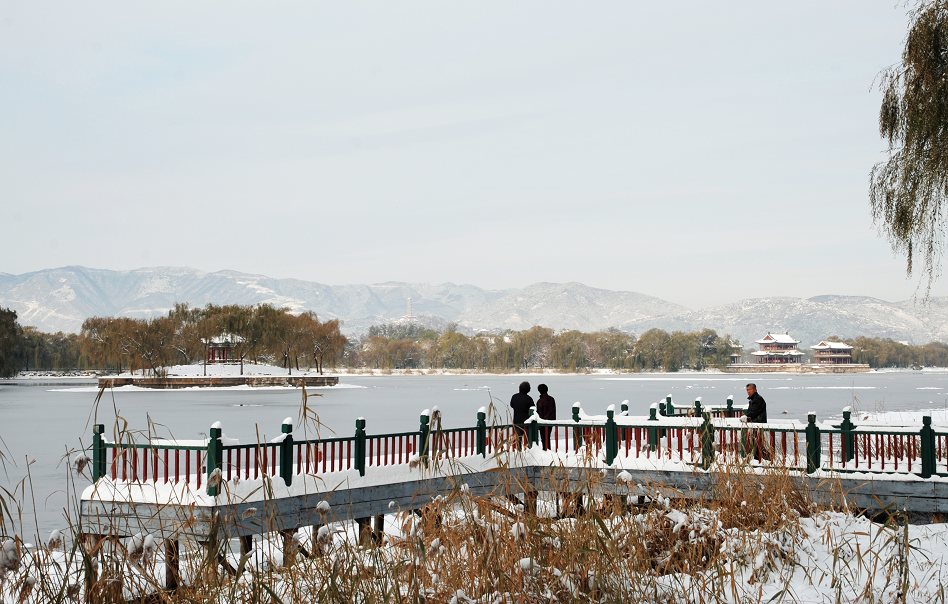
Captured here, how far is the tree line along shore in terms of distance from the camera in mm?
97688

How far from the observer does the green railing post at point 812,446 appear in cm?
1413

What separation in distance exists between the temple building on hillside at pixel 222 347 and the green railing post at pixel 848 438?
89902 millimetres

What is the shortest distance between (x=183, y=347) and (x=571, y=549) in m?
103

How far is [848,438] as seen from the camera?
14984 millimetres

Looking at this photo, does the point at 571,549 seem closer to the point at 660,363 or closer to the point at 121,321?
the point at 121,321

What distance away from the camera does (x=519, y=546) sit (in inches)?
217

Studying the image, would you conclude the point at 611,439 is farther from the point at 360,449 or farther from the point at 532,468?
the point at 360,449

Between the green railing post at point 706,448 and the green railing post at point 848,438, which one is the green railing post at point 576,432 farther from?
the green railing post at point 848,438

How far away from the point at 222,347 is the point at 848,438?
10002 cm

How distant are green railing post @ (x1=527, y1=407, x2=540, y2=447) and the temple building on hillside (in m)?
85.9

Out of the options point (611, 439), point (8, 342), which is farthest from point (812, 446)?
point (8, 342)

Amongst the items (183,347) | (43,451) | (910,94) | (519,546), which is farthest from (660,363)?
(519,546)

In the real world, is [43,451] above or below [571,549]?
below

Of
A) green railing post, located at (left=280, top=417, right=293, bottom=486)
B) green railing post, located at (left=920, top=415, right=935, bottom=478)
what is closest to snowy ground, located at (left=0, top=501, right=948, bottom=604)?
green railing post, located at (left=920, top=415, right=935, bottom=478)
